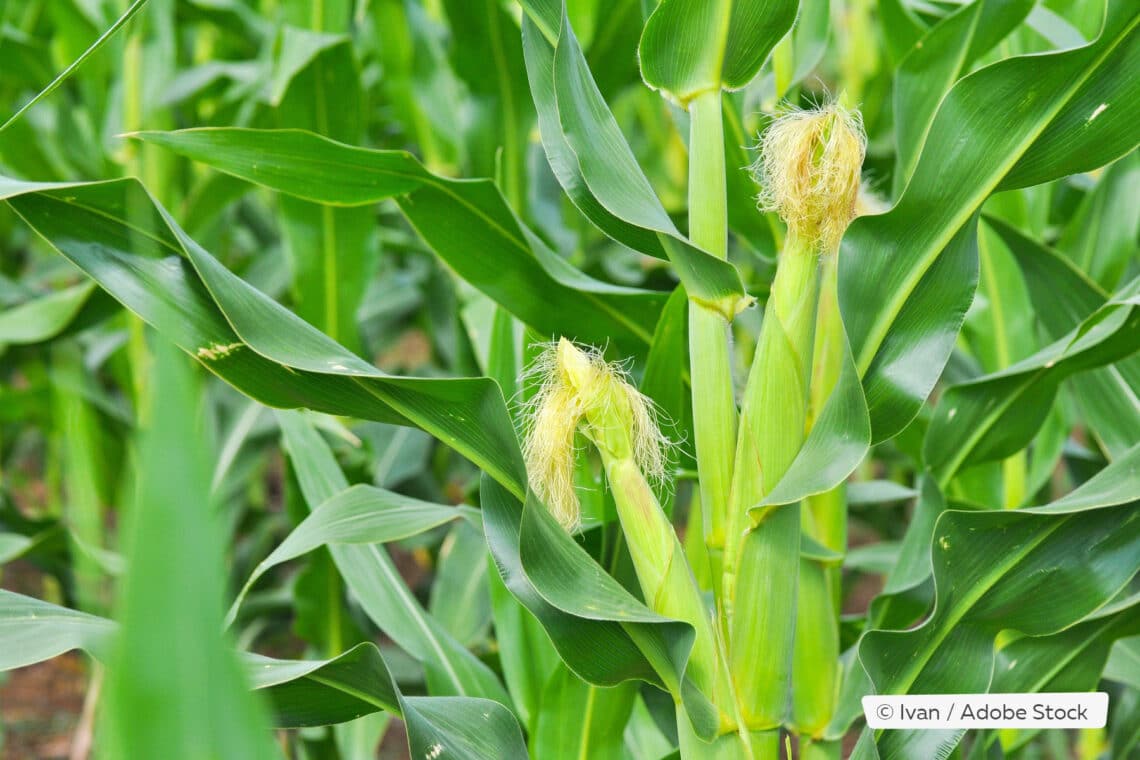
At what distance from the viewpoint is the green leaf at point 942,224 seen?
531mm

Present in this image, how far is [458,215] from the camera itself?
0.70 m

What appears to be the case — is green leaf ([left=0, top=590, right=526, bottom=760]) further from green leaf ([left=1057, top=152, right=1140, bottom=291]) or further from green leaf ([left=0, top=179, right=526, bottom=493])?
green leaf ([left=1057, top=152, right=1140, bottom=291])

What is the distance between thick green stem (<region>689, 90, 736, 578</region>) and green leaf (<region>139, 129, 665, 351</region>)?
0.51 feet

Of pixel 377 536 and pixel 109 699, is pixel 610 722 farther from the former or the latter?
pixel 109 699

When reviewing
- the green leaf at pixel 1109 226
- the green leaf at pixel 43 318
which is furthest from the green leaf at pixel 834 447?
the green leaf at pixel 43 318

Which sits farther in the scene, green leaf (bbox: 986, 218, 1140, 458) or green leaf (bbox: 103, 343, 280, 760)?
green leaf (bbox: 986, 218, 1140, 458)

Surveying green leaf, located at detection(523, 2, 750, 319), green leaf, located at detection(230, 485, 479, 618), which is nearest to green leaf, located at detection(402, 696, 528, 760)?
green leaf, located at detection(230, 485, 479, 618)

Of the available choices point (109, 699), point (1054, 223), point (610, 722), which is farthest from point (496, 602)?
point (1054, 223)

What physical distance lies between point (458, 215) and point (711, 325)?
8.6 inches

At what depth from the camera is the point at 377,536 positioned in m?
0.66

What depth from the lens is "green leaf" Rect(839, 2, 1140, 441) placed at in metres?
0.53

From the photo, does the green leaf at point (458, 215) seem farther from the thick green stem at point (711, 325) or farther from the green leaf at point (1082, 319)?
the green leaf at point (1082, 319)

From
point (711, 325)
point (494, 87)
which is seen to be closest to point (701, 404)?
point (711, 325)

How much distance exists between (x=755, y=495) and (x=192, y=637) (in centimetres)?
39
